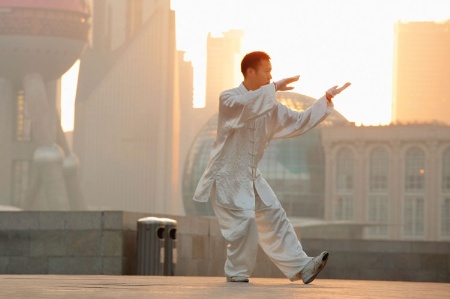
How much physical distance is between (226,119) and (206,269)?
344 inches

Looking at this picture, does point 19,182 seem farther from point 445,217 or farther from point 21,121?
point 445,217

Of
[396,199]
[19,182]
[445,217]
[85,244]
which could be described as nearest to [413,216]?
[396,199]

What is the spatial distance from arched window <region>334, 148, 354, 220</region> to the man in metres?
124

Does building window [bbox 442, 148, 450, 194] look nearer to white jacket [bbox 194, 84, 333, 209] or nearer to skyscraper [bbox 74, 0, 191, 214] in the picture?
skyscraper [bbox 74, 0, 191, 214]

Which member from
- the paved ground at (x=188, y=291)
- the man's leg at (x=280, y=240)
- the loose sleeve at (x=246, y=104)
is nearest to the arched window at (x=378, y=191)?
the man's leg at (x=280, y=240)

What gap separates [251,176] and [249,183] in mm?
74

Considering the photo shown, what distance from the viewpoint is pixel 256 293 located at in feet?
32.4

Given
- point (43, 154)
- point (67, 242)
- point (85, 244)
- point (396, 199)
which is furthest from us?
point (396, 199)

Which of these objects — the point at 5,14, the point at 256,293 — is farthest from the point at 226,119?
the point at 5,14

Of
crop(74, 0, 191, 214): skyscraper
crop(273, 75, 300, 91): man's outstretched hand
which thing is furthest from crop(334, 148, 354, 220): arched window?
crop(273, 75, 300, 91): man's outstretched hand

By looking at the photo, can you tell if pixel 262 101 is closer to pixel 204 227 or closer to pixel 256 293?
pixel 256 293

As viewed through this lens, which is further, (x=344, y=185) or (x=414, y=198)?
(x=344, y=185)

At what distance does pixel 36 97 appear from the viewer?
13712cm

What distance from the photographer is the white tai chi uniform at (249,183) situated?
12180 mm
